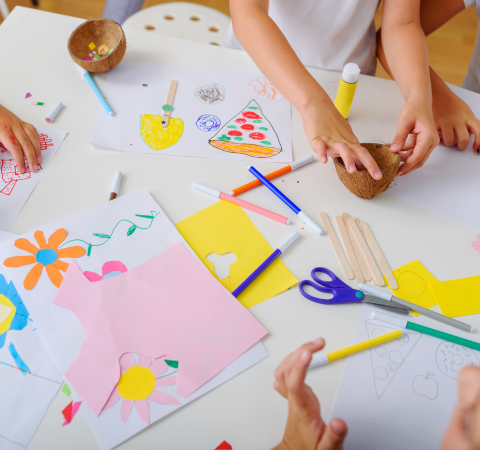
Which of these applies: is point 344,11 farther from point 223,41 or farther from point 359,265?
point 359,265

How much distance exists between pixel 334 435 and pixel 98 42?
868 mm

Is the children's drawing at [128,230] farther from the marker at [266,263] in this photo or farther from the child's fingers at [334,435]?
the child's fingers at [334,435]

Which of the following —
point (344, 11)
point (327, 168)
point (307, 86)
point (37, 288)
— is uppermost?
point (344, 11)

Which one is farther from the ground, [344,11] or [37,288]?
[344,11]

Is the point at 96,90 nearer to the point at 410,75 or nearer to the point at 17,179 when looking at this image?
the point at 17,179

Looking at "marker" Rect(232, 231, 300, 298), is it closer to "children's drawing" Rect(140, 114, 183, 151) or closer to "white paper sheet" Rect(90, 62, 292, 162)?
"white paper sheet" Rect(90, 62, 292, 162)

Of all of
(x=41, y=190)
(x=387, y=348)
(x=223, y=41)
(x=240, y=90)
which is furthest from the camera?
(x=223, y=41)

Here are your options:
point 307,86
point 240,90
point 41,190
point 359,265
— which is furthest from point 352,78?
point 41,190

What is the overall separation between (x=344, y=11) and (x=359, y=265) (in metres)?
0.63

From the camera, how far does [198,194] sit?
2.12ft

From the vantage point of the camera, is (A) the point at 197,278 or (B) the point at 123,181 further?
(B) the point at 123,181

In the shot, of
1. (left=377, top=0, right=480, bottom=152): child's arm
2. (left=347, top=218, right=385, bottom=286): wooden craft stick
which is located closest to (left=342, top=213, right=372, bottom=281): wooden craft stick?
(left=347, top=218, right=385, bottom=286): wooden craft stick

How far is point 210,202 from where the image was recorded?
64 centimetres

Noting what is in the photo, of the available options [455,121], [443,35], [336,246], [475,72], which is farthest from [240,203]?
[443,35]
